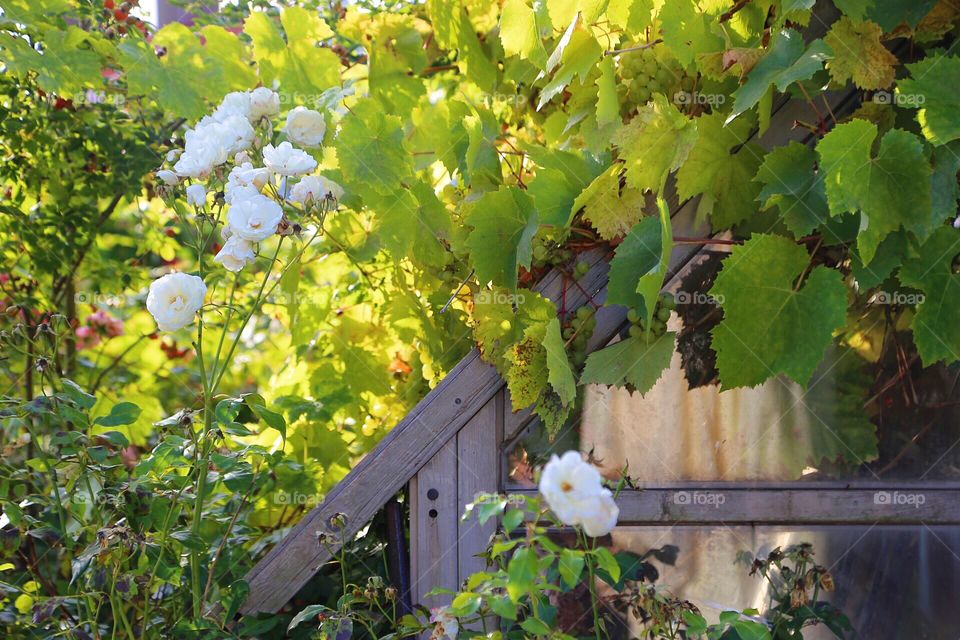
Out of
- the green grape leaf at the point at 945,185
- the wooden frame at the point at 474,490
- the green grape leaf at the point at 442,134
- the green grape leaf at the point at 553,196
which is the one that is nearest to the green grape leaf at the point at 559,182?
the green grape leaf at the point at 553,196

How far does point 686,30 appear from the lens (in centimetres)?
Result: 154

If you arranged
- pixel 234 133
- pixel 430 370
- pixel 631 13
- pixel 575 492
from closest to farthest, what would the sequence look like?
pixel 575 492, pixel 234 133, pixel 631 13, pixel 430 370

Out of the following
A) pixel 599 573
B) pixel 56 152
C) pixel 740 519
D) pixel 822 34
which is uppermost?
pixel 56 152

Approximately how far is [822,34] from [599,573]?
996 millimetres

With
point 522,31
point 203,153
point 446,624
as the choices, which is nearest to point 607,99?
point 522,31

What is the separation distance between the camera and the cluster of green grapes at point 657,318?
5.12 ft

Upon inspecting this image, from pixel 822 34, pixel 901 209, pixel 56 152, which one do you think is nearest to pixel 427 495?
pixel 901 209

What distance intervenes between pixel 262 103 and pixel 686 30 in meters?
0.72

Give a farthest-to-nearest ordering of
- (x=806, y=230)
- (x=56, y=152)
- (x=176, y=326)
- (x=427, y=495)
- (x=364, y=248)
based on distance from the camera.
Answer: (x=56, y=152)
(x=364, y=248)
(x=427, y=495)
(x=806, y=230)
(x=176, y=326)

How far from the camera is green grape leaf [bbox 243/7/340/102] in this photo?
203 cm

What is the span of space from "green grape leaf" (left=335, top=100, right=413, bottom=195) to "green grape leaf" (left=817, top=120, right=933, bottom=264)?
79 cm

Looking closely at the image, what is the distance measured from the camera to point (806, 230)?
152cm

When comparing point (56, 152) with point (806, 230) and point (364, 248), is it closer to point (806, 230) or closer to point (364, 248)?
point (364, 248)

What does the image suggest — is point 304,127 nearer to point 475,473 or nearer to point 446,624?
point 475,473
